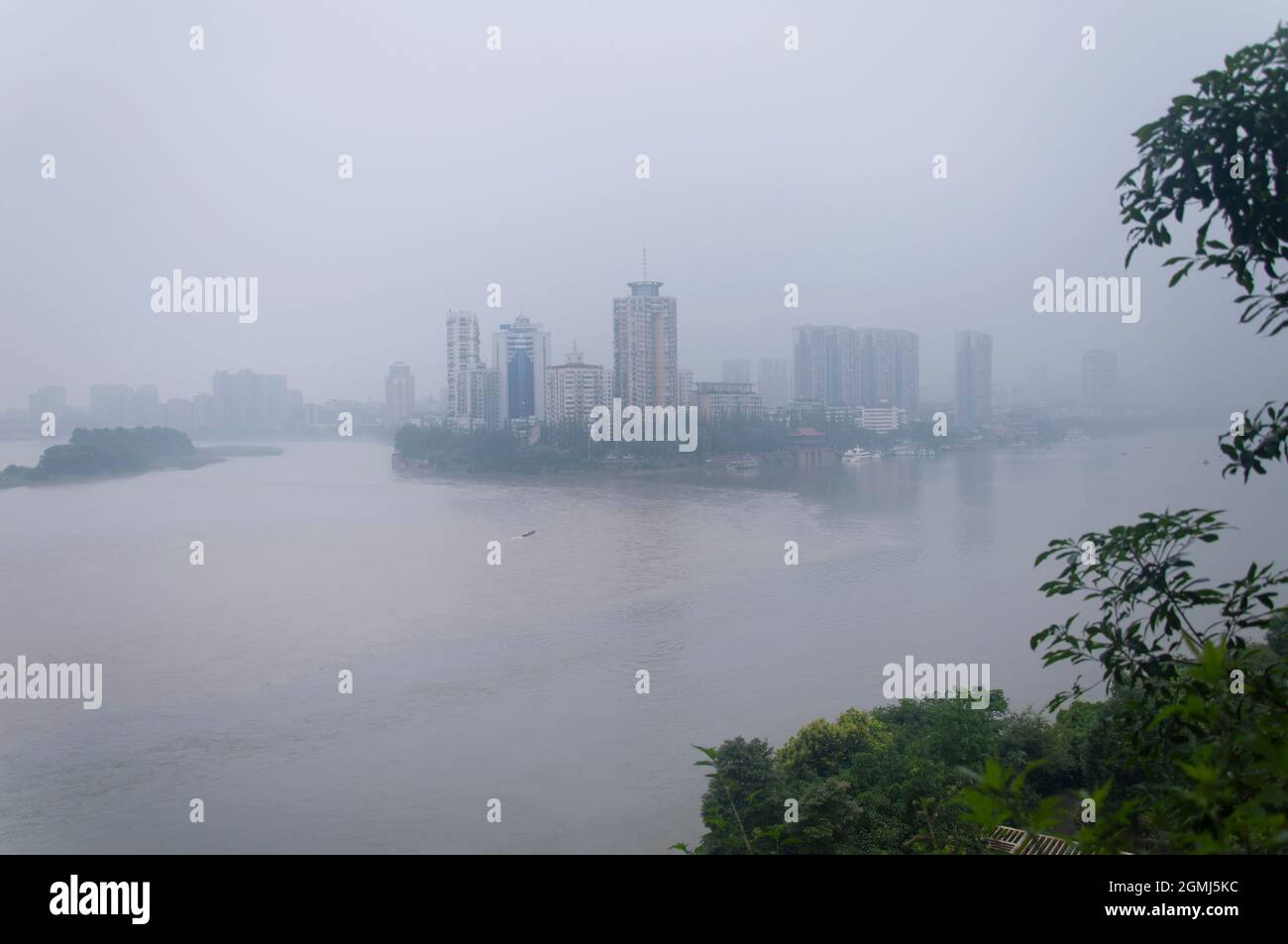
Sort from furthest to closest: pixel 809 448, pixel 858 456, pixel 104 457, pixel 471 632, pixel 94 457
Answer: pixel 858 456 → pixel 809 448 → pixel 104 457 → pixel 94 457 → pixel 471 632

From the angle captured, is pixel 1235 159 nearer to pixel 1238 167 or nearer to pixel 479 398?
pixel 1238 167

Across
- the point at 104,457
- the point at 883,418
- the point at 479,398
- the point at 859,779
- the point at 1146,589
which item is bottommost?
the point at 859,779

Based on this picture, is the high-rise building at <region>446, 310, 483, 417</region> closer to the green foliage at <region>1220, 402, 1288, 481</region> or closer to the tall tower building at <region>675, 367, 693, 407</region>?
the tall tower building at <region>675, 367, 693, 407</region>

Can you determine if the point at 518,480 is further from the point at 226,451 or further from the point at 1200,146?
the point at 1200,146

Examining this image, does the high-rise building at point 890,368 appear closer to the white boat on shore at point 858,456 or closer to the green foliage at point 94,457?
the white boat on shore at point 858,456

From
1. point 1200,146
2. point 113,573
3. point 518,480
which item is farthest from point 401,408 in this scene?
point 1200,146

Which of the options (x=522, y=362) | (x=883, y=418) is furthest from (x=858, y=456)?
(x=522, y=362)
